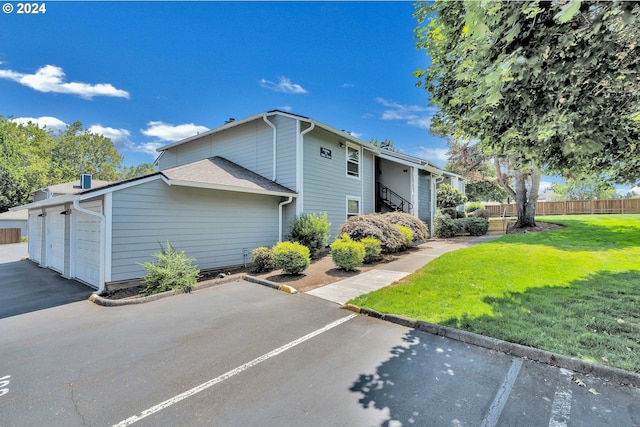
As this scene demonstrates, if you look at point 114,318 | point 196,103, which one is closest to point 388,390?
point 114,318

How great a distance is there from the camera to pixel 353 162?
1431cm

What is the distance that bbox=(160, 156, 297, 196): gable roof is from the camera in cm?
816

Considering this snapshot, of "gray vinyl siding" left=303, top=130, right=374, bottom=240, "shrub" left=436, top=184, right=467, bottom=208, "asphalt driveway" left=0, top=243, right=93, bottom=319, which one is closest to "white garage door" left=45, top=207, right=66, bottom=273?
"asphalt driveway" left=0, top=243, right=93, bottom=319

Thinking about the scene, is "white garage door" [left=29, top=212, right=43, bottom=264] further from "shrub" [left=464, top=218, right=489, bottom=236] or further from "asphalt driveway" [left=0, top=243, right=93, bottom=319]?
"shrub" [left=464, top=218, right=489, bottom=236]

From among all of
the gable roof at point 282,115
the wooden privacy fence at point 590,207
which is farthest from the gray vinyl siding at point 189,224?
the wooden privacy fence at point 590,207

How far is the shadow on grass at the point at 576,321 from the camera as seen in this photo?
3.48 meters

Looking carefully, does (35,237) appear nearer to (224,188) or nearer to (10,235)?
(224,188)

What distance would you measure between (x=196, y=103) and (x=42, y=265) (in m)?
10.8

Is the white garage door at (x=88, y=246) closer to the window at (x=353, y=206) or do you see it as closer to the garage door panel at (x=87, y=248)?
the garage door panel at (x=87, y=248)

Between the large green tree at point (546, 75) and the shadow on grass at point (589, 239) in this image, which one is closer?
the large green tree at point (546, 75)

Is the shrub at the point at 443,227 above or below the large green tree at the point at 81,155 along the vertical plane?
below

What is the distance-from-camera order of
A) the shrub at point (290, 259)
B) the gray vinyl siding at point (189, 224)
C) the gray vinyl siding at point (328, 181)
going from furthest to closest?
1. the gray vinyl siding at point (328, 181)
2. the shrub at point (290, 259)
3. the gray vinyl siding at point (189, 224)

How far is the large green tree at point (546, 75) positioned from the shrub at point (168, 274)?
7333 mm

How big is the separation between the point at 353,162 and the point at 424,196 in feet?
21.6
